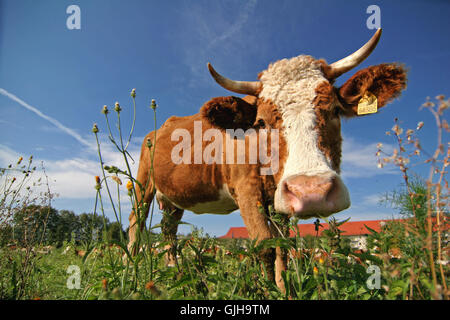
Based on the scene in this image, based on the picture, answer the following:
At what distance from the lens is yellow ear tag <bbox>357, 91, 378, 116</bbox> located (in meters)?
3.29

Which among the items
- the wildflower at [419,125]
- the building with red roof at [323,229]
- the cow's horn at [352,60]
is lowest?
the building with red roof at [323,229]

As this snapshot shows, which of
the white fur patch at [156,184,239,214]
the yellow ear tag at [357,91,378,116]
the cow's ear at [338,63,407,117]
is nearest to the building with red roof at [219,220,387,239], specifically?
the white fur patch at [156,184,239,214]

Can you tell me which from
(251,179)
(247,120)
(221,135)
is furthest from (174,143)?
(251,179)

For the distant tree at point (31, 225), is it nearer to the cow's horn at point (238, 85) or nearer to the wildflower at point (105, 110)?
the wildflower at point (105, 110)

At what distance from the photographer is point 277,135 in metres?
2.94

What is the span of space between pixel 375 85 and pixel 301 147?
5.27ft

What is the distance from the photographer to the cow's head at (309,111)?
2.08 meters

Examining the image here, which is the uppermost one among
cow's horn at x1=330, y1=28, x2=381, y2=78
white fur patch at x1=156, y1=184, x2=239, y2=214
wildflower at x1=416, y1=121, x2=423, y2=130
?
cow's horn at x1=330, y1=28, x2=381, y2=78

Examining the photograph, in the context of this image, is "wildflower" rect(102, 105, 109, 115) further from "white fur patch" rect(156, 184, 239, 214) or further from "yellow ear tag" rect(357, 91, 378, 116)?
"yellow ear tag" rect(357, 91, 378, 116)

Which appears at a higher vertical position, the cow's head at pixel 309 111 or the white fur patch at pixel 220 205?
the cow's head at pixel 309 111

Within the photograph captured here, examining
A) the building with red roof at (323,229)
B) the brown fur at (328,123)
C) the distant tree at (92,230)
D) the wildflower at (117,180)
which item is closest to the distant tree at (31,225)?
the distant tree at (92,230)

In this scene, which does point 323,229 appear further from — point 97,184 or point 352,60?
point 352,60

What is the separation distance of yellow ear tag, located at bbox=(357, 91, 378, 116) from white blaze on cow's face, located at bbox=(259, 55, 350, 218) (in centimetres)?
61
